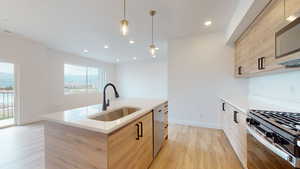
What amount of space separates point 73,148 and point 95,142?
356mm

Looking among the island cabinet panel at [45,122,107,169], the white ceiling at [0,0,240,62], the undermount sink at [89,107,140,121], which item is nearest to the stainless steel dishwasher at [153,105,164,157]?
the undermount sink at [89,107,140,121]

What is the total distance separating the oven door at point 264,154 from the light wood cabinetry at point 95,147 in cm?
125

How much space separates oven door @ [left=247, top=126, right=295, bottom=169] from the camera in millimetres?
894

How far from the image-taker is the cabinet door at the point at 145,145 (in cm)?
163

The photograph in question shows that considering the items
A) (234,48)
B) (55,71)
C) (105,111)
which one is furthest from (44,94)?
(234,48)

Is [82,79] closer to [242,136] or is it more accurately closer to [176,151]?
[176,151]

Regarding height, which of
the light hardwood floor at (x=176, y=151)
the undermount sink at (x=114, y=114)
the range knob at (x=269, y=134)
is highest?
the range knob at (x=269, y=134)

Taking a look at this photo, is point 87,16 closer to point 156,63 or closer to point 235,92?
point 235,92

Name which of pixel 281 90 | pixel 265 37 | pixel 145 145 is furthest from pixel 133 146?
pixel 281 90

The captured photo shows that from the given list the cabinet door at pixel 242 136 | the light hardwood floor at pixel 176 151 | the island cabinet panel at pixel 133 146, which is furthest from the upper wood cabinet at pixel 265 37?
the island cabinet panel at pixel 133 146

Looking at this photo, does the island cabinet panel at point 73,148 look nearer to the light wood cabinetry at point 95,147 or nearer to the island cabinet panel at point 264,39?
the light wood cabinetry at point 95,147

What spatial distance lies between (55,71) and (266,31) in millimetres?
6567

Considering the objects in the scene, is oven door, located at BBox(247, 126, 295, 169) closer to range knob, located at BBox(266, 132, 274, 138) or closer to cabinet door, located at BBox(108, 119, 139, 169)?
range knob, located at BBox(266, 132, 274, 138)

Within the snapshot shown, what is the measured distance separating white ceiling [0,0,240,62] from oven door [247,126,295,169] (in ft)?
7.63
